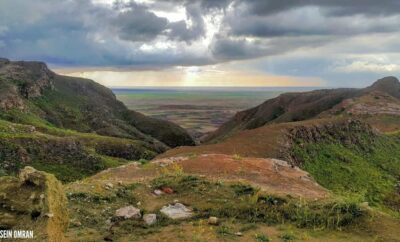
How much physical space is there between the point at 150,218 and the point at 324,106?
91690mm

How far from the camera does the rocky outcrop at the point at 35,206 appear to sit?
33.2 feet

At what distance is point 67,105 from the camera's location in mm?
112062

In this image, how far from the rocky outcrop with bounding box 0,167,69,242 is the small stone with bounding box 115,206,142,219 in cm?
458

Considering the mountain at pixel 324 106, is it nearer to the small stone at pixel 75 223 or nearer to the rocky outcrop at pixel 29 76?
the rocky outcrop at pixel 29 76

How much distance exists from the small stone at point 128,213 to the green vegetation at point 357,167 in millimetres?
20089

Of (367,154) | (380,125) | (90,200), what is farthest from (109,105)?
(90,200)

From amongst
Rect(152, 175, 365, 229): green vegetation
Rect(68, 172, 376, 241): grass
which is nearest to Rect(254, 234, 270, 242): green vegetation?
Rect(68, 172, 376, 241): grass

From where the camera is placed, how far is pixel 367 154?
44688 millimetres

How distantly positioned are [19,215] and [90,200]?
19.6 ft

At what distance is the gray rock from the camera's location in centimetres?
1599

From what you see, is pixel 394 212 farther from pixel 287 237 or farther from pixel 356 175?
pixel 287 237

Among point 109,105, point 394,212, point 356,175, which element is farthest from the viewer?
point 109,105

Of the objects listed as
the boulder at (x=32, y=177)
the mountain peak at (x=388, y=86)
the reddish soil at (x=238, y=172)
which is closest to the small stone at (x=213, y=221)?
the boulder at (x=32, y=177)

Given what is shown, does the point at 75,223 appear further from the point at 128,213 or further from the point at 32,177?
the point at 32,177
